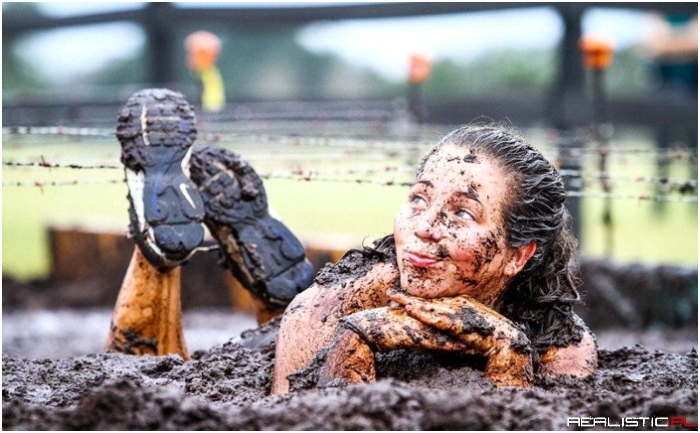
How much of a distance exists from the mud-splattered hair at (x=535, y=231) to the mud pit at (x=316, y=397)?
197 mm

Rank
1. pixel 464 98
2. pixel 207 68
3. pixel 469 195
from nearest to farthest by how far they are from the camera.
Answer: pixel 469 195
pixel 207 68
pixel 464 98

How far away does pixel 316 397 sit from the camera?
2.61 metres

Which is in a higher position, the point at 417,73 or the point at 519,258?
the point at 417,73

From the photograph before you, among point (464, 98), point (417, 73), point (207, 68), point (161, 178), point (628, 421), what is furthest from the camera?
point (464, 98)

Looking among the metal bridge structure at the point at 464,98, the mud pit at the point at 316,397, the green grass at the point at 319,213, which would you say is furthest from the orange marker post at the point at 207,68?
the mud pit at the point at 316,397

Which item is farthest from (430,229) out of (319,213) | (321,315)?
(319,213)

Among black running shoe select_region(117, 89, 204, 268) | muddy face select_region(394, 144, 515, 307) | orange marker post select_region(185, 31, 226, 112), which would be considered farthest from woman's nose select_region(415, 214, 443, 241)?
orange marker post select_region(185, 31, 226, 112)

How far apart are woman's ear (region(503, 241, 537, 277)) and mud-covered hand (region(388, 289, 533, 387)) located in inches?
6.4

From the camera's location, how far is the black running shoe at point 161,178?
144 inches

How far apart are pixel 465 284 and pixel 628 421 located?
22.8 inches

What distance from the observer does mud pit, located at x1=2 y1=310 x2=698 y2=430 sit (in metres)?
2.45

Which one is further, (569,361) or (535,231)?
(569,361)

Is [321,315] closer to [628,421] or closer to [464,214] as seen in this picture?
[464,214]

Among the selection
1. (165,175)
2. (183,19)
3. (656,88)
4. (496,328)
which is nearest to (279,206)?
(183,19)
